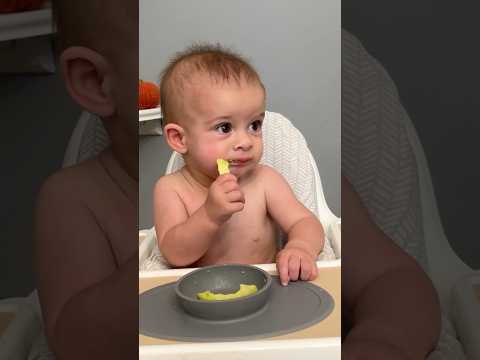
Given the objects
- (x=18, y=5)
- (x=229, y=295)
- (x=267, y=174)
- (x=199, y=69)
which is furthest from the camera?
(x=267, y=174)

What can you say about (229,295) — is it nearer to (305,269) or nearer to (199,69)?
(305,269)

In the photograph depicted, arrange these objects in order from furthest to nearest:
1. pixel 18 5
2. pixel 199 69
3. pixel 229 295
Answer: pixel 199 69 < pixel 229 295 < pixel 18 5

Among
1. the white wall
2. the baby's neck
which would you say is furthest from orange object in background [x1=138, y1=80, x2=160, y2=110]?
the baby's neck

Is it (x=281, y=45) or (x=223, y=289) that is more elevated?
(x=281, y=45)

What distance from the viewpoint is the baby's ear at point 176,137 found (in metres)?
0.50

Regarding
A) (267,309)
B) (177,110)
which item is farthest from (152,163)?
(267,309)

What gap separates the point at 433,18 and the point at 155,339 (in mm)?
272

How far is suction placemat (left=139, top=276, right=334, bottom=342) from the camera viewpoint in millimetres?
342

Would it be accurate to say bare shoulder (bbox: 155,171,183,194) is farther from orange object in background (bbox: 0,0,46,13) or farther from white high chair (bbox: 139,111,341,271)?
orange object in background (bbox: 0,0,46,13)

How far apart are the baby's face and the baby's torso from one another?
48 mm

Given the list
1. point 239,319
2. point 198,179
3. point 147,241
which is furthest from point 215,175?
point 239,319

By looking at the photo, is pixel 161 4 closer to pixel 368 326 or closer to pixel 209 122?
pixel 209 122

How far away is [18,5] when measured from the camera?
277 mm

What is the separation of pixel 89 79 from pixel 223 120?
236 millimetres
